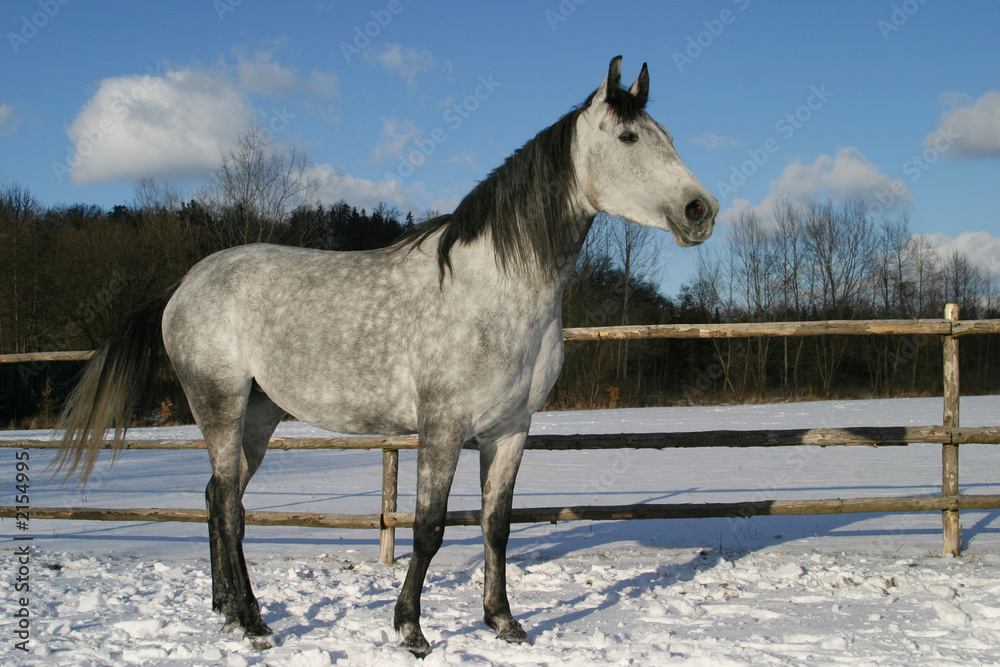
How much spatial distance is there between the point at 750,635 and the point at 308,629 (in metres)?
1.95

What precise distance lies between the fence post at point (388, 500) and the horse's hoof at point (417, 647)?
1683 mm

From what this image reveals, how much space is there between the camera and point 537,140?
2.73 meters

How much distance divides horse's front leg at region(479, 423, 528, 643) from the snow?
16cm

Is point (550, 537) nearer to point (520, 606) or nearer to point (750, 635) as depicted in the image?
point (520, 606)

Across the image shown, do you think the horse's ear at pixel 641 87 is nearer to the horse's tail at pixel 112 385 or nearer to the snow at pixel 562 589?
the snow at pixel 562 589

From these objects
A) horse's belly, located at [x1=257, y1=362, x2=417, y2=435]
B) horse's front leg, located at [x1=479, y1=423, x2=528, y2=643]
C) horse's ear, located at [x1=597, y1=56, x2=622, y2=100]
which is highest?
horse's ear, located at [x1=597, y1=56, x2=622, y2=100]

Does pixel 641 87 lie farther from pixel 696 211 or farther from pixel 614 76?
pixel 696 211

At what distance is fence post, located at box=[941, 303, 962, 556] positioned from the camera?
13.5 feet

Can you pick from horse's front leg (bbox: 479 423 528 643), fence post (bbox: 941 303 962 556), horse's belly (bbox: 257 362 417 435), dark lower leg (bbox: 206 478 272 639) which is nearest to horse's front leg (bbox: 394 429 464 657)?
horse's belly (bbox: 257 362 417 435)

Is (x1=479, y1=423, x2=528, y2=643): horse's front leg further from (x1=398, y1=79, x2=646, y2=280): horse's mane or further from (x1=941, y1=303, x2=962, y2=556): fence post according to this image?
(x1=941, y1=303, x2=962, y2=556): fence post

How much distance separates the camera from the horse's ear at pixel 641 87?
2.58m

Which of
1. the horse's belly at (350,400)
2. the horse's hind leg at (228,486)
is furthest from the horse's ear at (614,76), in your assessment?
the horse's hind leg at (228,486)

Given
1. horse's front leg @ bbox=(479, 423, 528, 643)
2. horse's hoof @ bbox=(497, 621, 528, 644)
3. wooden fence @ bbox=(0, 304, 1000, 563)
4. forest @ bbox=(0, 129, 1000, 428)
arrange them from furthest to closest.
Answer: forest @ bbox=(0, 129, 1000, 428) → wooden fence @ bbox=(0, 304, 1000, 563) → horse's front leg @ bbox=(479, 423, 528, 643) → horse's hoof @ bbox=(497, 621, 528, 644)

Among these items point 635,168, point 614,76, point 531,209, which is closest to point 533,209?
point 531,209
